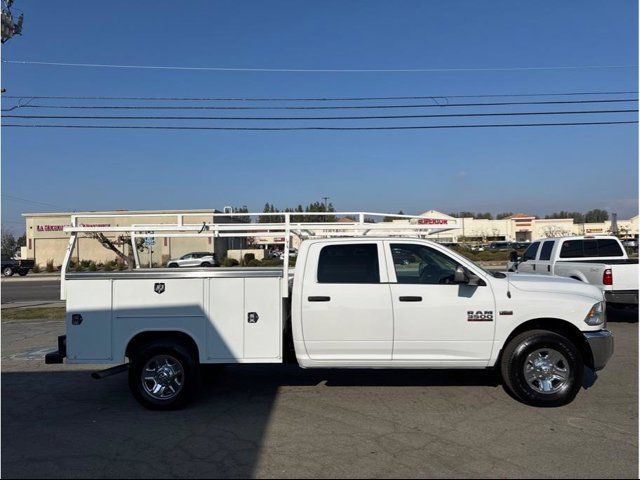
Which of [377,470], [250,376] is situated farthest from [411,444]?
[250,376]

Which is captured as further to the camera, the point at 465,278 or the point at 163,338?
the point at 163,338

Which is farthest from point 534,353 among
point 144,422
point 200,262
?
point 200,262

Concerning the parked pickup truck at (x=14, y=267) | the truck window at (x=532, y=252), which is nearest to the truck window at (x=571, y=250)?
the truck window at (x=532, y=252)

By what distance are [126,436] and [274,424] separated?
4.87 feet

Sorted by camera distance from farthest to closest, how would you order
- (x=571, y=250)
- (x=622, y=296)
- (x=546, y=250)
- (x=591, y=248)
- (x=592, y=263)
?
(x=546, y=250)
(x=591, y=248)
(x=571, y=250)
(x=592, y=263)
(x=622, y=296)

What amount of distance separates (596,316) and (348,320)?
2873 millimetres

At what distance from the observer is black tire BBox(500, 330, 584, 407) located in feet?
19.1

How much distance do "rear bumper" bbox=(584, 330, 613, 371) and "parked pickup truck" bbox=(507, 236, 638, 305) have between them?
547cm

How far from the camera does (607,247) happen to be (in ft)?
42.1

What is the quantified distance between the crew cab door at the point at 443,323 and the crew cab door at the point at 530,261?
27.8ft

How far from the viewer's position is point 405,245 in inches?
241

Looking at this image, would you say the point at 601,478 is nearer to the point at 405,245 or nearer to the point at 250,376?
the point at 405,245

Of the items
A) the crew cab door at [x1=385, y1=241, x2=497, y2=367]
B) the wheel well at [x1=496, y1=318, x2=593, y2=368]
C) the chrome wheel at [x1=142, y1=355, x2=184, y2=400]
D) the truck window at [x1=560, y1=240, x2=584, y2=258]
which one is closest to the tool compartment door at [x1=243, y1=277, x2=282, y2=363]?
the chrome wheel at [x1=142, y1=355, x2=184, y2=400]

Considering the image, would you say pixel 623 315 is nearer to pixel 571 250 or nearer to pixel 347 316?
pixel 571 250
